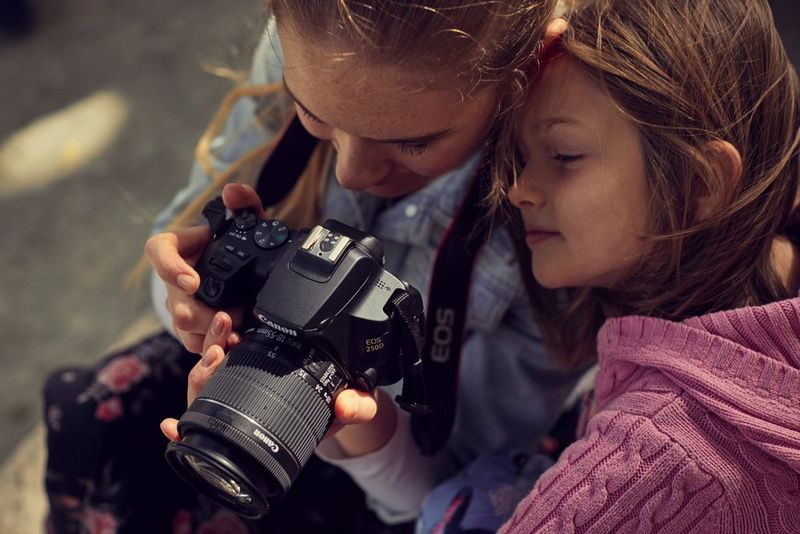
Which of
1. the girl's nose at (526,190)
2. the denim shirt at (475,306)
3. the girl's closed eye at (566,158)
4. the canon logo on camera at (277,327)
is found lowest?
the denim shirt at (475,306)

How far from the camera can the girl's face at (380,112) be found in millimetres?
710

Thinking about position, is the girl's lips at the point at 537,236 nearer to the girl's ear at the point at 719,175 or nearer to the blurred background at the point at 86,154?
the girl's ear at the point at 719,175

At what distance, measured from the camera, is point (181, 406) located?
103cm

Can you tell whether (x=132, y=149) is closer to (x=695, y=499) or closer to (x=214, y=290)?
(x=214, y=290)

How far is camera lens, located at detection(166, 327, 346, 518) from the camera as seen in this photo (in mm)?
656

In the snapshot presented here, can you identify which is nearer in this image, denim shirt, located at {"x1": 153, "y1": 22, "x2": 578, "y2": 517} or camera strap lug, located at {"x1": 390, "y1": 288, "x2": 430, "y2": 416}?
camera strap lug, located at {"x1": 390, "y1": 288, "x2": 430, "y2": 416}

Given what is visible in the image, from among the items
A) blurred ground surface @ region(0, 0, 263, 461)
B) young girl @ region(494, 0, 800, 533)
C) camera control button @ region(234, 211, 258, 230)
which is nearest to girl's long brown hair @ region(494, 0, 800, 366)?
young girl @ region(494, 0, 800, 533)

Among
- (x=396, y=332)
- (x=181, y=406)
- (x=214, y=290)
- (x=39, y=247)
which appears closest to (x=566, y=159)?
(x=396, y=332)

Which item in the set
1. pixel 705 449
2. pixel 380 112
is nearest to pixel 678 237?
pixel 705 449

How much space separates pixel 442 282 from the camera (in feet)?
3.10

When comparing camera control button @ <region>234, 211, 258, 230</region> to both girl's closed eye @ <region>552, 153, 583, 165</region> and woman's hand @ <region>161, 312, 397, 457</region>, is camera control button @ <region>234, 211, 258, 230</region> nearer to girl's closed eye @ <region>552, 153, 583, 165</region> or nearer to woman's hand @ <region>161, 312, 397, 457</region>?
woman's hand @ <region>161, 312, 397, 457</region>

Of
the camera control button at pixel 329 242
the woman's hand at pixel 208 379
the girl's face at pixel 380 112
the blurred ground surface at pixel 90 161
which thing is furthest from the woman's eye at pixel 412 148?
the blurred ground surface at pixel 90 161

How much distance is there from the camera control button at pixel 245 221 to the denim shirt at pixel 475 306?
237 mm

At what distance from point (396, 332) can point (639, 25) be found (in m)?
0.34
